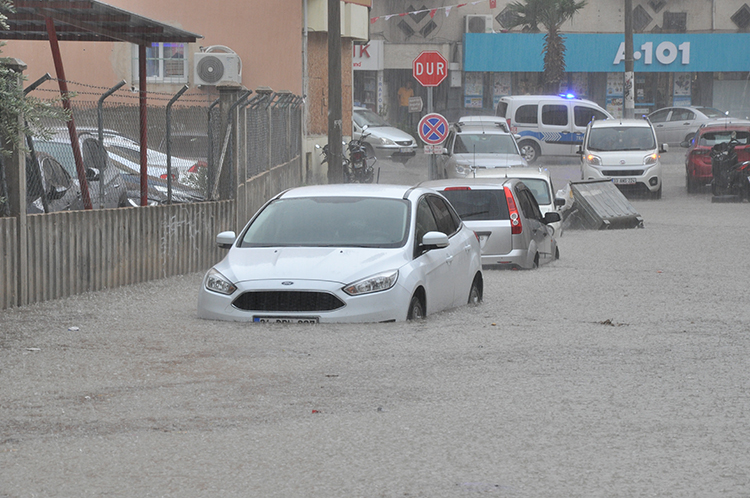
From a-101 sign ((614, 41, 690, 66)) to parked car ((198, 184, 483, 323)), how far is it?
133 feet

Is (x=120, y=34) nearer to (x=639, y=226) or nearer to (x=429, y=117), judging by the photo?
(x=429, y=117)

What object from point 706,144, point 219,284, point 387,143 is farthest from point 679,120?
point 219,284

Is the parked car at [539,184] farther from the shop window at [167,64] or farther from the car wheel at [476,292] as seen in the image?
the shop window at [167,64]

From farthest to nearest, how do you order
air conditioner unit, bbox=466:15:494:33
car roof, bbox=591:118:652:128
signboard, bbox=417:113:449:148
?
1. air conditioner unit, bbox=466:15:494:33
2. car roof, bbox=591:118:652:128
3. signboard, bbox=417:113:449:148

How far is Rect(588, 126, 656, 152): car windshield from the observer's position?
29.3 metres

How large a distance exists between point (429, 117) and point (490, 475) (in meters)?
18.7

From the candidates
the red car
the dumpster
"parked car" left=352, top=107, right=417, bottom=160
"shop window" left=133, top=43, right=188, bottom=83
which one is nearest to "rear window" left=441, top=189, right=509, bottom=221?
the dumpster

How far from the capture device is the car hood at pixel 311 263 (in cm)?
940

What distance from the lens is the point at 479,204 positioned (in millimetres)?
15008

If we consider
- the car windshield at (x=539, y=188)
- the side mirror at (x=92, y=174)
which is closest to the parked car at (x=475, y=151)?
the car windshield at (x=539, y=188)

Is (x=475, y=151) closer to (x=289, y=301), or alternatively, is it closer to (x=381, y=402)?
(x=289, y=301)

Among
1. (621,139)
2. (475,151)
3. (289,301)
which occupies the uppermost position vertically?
(621,139)

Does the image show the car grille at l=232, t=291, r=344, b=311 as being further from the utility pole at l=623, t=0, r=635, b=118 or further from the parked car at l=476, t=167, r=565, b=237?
the utility pole at l=623, t=0, r=635, b=118

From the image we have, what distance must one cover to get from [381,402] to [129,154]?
25.5ft
